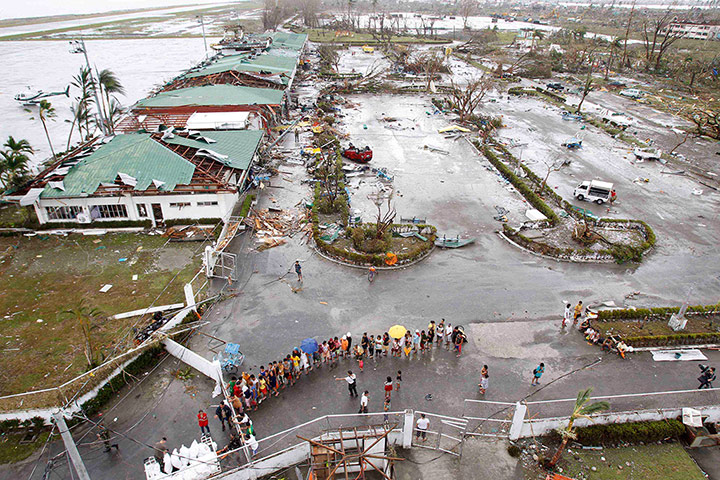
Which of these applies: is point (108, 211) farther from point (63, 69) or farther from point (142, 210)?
point (63, 69)

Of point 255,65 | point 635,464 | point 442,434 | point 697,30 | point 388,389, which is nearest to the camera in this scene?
point 635,464

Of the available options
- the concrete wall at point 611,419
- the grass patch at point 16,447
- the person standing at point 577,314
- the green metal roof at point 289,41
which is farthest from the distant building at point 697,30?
the grass patch at point 16,447

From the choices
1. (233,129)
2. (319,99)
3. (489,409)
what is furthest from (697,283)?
(319,99)

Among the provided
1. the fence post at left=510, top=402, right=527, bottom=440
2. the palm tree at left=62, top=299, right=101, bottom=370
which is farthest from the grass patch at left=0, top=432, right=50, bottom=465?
the fence post at left=510, top=402, right=527, bottom=440

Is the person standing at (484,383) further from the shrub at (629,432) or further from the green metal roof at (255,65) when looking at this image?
the green metal roof at (255,65)

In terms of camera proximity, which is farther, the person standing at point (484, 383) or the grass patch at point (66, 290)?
the grass patch at point (66, 290)

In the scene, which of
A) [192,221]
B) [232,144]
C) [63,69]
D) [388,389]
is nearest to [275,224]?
[192,221]
